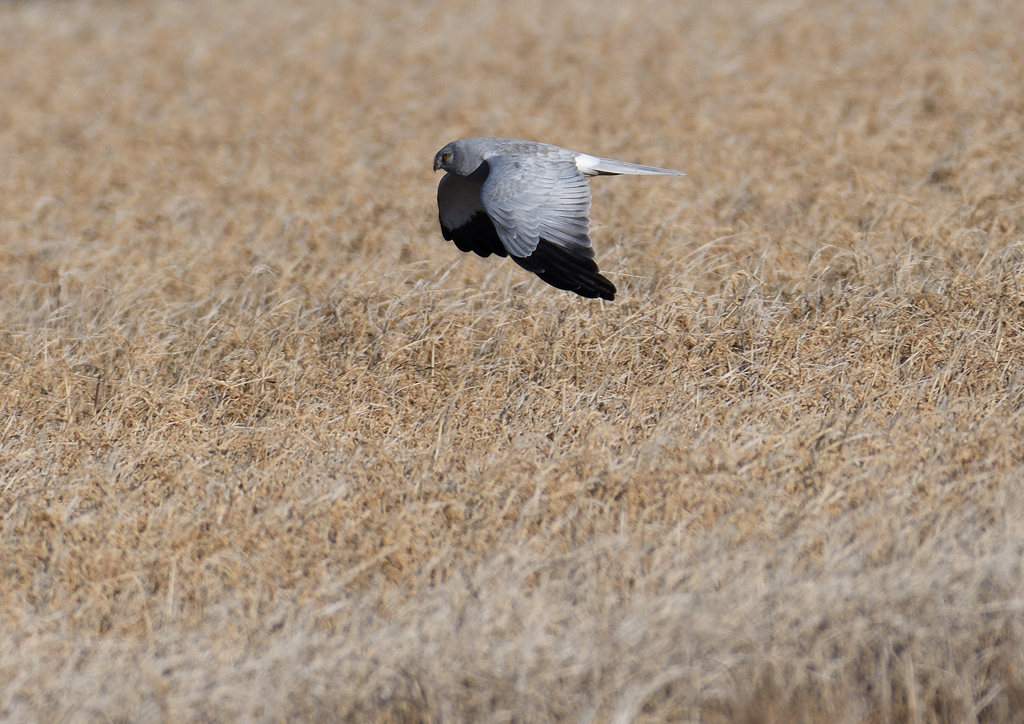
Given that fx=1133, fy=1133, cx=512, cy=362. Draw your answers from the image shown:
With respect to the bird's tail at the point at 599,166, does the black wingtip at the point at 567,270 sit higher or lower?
lower

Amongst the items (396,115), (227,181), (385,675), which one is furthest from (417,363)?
(396,115)

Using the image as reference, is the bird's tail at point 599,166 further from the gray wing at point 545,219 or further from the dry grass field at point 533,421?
the dry grass field at point 533,421

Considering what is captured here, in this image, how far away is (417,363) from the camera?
5902mm

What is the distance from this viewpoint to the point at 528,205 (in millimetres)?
5250

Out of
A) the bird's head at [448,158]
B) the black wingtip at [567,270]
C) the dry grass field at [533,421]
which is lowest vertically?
the dry grass field at [533,421]

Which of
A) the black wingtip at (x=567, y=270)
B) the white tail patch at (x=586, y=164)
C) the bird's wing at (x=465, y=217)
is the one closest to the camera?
the black wingtip at (x=567, y=270)

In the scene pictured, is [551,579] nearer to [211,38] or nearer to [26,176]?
[26,176]

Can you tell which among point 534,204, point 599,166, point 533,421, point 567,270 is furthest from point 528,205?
point 533,421

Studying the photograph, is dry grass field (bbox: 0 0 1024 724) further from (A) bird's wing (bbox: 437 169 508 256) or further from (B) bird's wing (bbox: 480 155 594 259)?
(B) bird's wing (bbox: 480 155 594 259)

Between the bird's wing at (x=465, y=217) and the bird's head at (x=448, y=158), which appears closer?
the bird's head at (x=448, y=158)

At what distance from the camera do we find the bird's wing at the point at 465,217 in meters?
6.05

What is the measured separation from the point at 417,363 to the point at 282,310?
102 centimetres

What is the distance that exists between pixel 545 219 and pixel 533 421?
939 millimetres

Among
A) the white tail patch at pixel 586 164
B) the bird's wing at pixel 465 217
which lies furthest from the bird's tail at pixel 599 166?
the bird's wing at pixel 465 217
